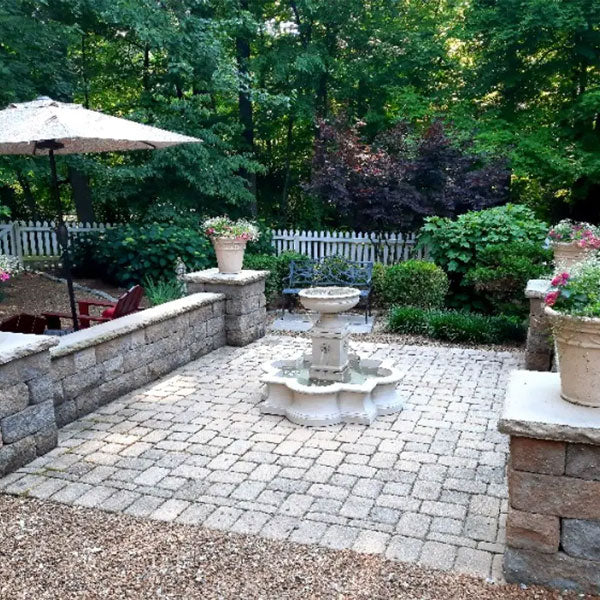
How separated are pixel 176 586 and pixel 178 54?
874 cm

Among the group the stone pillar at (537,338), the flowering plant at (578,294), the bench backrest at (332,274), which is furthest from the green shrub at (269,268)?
the flowering plant at (578,294)

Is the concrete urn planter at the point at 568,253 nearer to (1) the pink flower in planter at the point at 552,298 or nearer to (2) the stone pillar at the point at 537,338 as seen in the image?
(2) the stone pillar at the point at 537,338

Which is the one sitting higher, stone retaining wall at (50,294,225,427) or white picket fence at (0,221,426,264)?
white picket fence at (0,221,426,264)

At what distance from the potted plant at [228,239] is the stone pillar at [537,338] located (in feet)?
10.1

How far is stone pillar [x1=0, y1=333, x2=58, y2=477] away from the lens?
12.1 feet

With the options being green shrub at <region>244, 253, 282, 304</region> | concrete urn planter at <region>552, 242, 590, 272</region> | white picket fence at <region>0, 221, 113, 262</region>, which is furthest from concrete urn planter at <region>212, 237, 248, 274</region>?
white picket fence at <region>0, 221, 113, 262</region>

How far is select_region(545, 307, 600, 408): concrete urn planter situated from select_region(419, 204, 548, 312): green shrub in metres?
5.42

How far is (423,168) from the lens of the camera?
31.4ft

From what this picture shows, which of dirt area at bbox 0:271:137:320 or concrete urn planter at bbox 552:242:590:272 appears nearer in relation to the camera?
concrete urn planter at bbox 552:242:590:272

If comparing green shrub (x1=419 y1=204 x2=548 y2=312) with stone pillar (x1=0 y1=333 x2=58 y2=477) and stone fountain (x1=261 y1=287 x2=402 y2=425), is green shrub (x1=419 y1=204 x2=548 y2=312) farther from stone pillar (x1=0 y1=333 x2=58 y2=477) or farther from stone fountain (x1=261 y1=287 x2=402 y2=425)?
stone pillar (x1=0 y1=333 x2=58 y2=477)

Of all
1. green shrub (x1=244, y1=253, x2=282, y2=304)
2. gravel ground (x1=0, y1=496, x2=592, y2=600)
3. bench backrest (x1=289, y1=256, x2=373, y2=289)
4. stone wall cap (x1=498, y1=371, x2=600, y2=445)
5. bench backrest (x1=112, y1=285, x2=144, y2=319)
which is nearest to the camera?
stone wall cap (x1=498, y1=371, x2=600, y2=445)

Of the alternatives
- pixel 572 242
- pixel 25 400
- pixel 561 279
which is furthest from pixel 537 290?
pixel 25 400

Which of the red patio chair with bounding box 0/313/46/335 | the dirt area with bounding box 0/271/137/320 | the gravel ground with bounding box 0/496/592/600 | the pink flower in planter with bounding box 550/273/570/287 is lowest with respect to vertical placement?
the gravel ground with bounding box 0/496/592/600

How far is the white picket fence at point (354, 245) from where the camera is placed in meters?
9.84
